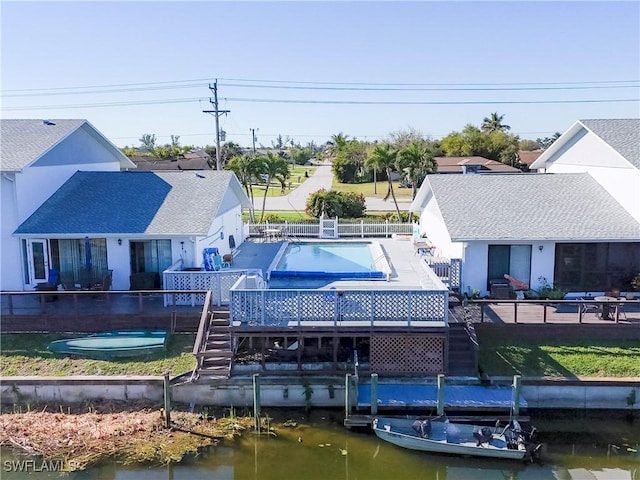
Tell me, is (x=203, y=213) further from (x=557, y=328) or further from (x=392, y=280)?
(x=557, y=328)

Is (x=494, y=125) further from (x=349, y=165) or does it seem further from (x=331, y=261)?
(x=331, y=261)

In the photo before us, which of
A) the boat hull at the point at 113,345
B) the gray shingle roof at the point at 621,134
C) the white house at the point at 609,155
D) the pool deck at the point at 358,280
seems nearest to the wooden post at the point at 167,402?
the boat hull at the point at 113,345

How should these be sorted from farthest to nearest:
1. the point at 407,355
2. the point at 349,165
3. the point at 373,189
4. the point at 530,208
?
the point at 349,165, the point at 373,189, the point at 530,208, the point at 407,355

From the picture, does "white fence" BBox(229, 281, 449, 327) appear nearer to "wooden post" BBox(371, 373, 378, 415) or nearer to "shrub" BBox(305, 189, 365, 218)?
"wooden post" BBox(371, 373, 378, 415)

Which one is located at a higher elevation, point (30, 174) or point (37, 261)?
point (30, 174)

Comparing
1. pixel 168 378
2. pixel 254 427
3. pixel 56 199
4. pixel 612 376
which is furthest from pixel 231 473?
pixel 56 199

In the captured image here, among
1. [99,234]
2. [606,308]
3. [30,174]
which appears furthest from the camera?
[30,174]

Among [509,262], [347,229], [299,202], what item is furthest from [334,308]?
[299,202]
